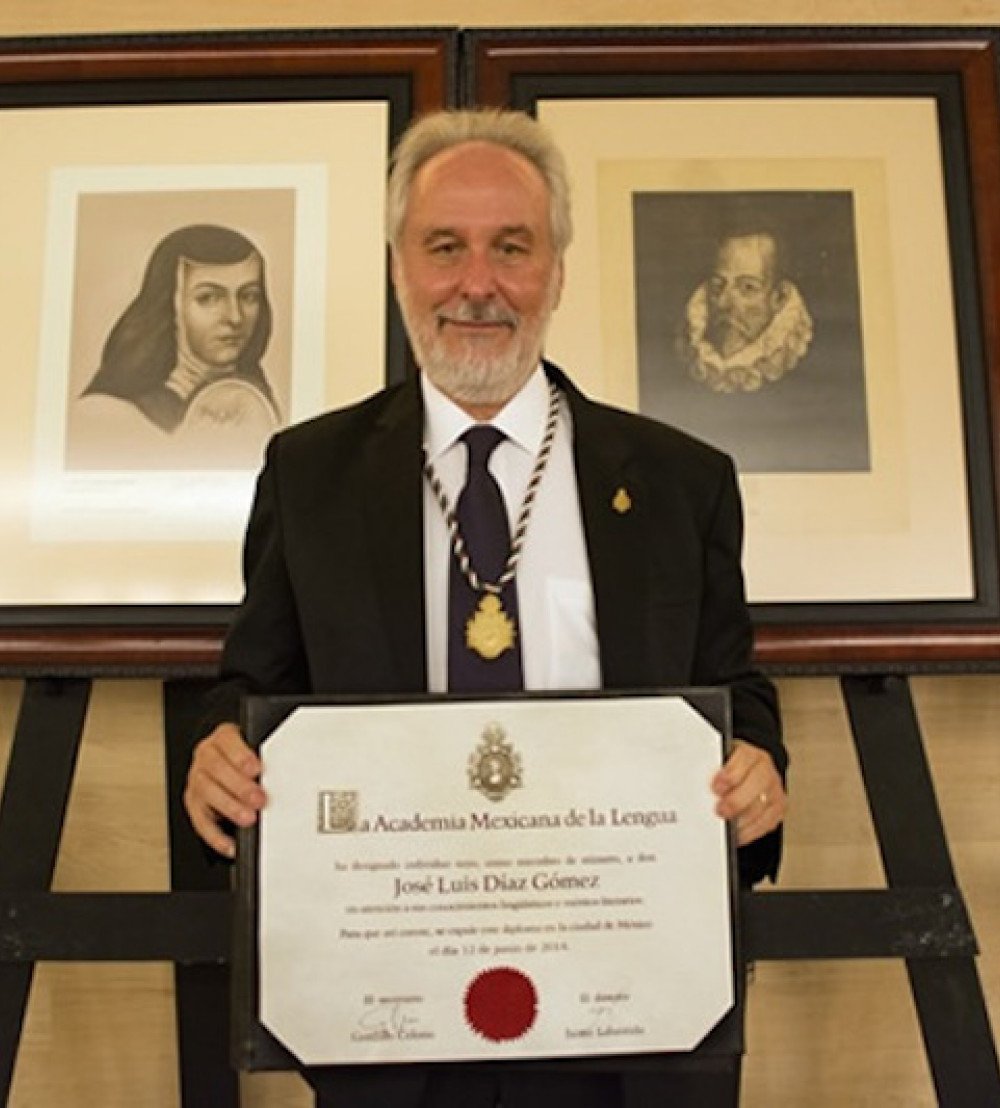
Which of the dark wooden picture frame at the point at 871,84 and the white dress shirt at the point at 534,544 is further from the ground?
the dark wooden picture frame at the point at 871,84

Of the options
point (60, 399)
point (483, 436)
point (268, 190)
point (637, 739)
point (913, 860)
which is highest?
point (268, 190)

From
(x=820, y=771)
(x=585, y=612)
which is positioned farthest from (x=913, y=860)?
(x=585, y=612)

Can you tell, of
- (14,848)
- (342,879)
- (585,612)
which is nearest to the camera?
(342,879)

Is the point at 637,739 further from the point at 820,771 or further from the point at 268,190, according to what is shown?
the point at 268,190

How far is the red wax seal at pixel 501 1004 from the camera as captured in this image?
785 millimetres

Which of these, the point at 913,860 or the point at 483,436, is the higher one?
the point at 483,436

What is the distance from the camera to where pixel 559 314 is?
1.33 meters

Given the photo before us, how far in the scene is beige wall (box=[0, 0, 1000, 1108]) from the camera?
1327 millimetres

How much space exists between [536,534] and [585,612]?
72 millimetres

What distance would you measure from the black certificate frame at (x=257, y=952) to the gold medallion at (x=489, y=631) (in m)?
0.10

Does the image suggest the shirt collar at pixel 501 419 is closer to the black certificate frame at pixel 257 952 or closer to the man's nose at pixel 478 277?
the man's nose at pixel 478 277

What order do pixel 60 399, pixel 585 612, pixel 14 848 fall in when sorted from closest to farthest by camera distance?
pixel 585 612
pixel 14 848
pixel 60 399
